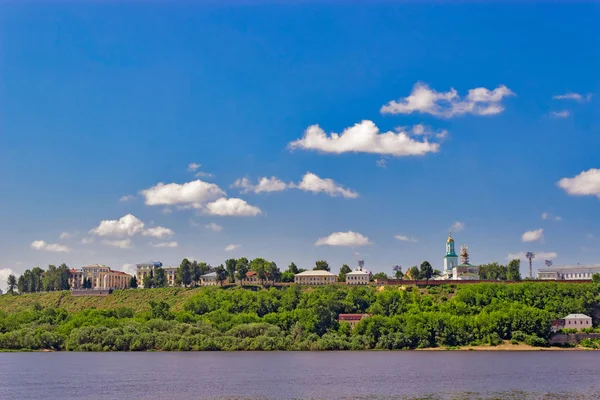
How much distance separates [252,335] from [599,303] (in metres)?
80.8

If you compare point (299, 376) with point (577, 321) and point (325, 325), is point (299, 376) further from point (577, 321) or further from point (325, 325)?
point (577, 321)

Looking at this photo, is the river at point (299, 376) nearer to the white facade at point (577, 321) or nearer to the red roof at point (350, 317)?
the white facade at point (577, 321)

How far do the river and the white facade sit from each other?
1114 inches

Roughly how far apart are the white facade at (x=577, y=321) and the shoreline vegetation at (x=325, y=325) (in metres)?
3.45

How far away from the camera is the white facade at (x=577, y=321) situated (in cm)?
16100

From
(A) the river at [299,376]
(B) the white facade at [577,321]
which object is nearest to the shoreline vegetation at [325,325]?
(B) the white facade at [577,321]

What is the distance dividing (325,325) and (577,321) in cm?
5345

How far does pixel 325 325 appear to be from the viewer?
6245 inches

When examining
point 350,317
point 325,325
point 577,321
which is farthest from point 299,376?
point 577,321

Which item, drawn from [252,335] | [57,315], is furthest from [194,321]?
[57,315]

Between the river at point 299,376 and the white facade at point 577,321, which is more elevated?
the white facade at point 577,321

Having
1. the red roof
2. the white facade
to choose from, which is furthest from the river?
the red roof

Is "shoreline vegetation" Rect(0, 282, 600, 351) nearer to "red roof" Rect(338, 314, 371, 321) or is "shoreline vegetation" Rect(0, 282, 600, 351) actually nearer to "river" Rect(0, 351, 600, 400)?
"red roof" Rect(338, 314, 371, 321)

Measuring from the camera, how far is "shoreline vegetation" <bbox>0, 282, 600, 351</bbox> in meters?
143
